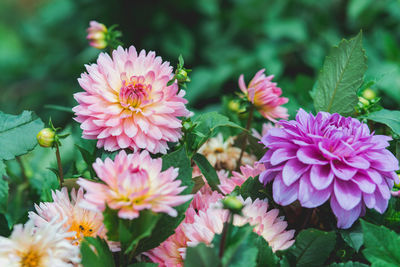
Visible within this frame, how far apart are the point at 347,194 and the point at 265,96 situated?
0.19m

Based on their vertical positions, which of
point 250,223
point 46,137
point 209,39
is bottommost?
point 209,39

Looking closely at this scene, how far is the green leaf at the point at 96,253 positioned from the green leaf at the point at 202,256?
82 mm

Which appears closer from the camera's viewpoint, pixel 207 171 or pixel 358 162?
pixel 358 162

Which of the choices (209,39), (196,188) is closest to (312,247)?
(196,188)

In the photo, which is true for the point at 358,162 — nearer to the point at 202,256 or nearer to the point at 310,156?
the point at 310,156

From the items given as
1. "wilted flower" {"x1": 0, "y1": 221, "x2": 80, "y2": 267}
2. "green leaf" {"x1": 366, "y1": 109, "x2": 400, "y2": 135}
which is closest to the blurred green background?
"green leaf" {"x1": 366, "y1": 109, "x2": 400, "y2": 135}

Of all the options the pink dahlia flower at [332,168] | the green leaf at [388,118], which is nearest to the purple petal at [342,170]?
the pink dahlia flower at [332,168]

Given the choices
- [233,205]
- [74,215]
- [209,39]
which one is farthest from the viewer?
[209,39]

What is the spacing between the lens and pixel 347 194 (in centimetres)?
39

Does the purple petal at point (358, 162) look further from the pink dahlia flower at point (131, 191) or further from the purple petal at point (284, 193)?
the pink dahlia flower at point (131, 191)

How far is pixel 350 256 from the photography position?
450 mm

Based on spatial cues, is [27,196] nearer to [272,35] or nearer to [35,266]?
[35,266]

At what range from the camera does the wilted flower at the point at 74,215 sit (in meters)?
0.41

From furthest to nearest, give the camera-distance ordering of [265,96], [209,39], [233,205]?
1. [209,39]
2. [265,96]
3. [233,205]
